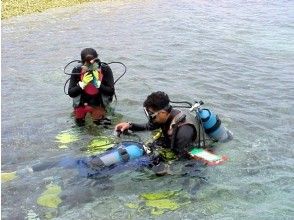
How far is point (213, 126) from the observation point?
698 centimetres

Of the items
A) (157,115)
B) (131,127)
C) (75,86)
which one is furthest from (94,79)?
(157,115)

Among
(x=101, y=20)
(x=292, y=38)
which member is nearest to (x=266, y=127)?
(x=292, y=38)

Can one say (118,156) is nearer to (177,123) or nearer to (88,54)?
(177,123)

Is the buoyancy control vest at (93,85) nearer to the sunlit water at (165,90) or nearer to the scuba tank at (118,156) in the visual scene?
the sunlit water at (165,90)

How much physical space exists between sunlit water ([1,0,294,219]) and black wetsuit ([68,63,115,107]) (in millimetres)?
566

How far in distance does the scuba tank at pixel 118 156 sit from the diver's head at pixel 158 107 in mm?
546

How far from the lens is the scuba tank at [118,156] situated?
644cm

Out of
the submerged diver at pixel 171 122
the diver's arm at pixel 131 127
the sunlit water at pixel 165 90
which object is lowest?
the sunlit water at pixel 165 90

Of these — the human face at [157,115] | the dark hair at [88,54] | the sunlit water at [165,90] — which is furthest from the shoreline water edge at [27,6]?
the human face at [157,115]

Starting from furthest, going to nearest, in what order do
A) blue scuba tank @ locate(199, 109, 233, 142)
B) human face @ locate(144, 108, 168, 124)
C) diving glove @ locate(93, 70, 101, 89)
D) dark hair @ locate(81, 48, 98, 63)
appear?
diving glove @ locate(93, 70, 101, 89), dark hair @ locate(81, 48, 98, 63), blue scuba tank @ locate(199, 109, 233, 142), human face @ locate(144, 108, 168, 124)

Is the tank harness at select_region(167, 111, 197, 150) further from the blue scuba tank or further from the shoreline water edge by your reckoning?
the shoreline water edge

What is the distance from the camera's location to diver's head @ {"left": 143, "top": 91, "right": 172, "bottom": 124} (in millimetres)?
6180

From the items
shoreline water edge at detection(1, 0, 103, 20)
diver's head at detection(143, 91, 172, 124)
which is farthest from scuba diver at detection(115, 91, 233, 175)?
shoreline water edge at detection(1, 0, 103, 20)

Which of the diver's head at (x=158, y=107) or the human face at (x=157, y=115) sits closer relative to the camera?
the diver's head at (x=158, y=107)
